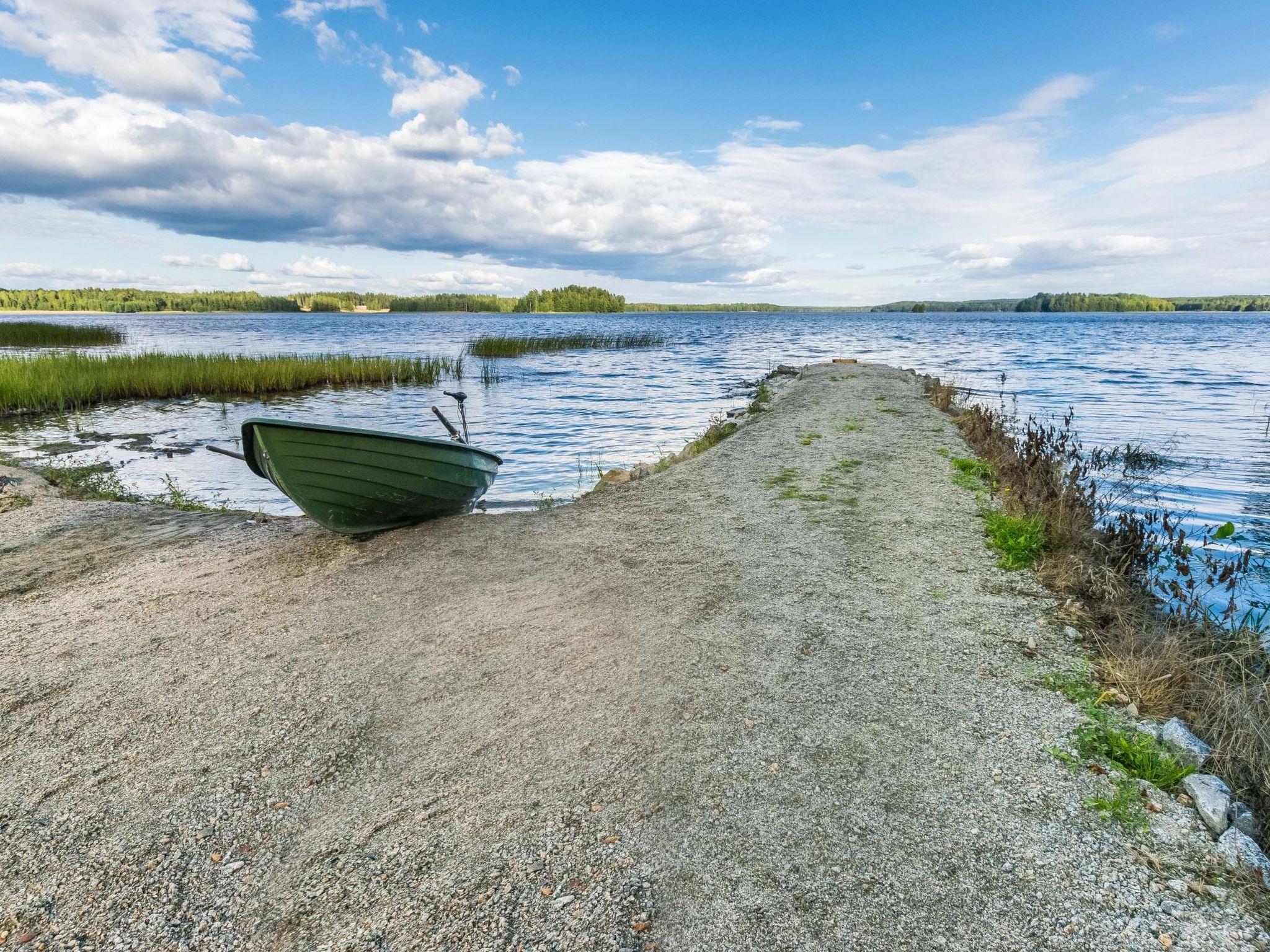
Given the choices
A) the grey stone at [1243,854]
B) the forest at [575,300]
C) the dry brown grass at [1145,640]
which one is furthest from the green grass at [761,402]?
the forest at [575,300]

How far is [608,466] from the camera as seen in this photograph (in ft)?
44.0

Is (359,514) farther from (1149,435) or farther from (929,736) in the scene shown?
(1149,435)

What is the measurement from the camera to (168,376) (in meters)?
21.5

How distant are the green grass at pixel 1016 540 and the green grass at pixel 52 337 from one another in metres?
47.4

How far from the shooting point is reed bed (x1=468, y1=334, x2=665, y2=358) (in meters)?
39.0

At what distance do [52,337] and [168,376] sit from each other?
27.5 metres

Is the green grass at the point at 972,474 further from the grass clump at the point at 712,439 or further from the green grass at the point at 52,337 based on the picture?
the green grass at the point at 52,337

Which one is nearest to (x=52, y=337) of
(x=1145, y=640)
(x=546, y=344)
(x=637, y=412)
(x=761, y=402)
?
(x=546, y=344)

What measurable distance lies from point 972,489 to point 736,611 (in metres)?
4.78

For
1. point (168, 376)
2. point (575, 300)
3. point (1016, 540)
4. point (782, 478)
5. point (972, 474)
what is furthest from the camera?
point (575, 300)

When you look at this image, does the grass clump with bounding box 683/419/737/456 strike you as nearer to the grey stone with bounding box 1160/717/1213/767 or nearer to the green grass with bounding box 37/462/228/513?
the green grass with bounding box 37/462/228/513

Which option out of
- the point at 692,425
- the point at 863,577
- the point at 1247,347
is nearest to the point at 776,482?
the point at 863,577

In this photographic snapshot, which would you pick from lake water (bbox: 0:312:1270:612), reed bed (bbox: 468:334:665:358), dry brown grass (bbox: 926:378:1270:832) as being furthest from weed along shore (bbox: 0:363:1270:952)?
reed bed (bbox: 468:334:665:358)

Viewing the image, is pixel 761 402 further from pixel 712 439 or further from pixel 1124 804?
pixel 1124 804
